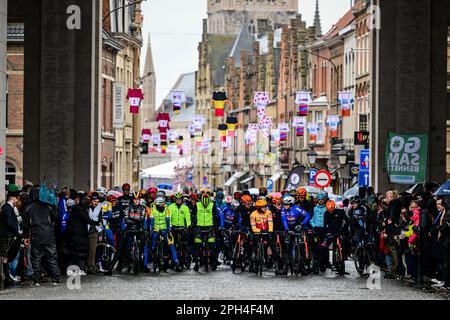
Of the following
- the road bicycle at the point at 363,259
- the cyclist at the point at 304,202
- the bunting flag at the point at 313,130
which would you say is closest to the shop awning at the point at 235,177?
the bunting flag at the point at 313,130

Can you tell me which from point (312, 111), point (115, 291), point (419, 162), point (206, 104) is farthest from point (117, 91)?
point (206, 104)

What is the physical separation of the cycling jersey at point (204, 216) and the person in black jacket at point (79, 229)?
3657 millimetres

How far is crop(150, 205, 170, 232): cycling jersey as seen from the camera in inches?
1325

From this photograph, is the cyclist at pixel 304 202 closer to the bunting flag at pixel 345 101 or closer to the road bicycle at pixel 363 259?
the road bicycle at pixel 363 259

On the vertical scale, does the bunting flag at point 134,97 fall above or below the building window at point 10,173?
above

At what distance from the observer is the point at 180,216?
3466 cm

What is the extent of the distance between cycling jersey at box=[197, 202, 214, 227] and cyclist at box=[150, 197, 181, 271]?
958 millimetres

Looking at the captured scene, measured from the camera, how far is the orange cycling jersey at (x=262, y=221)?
3362 centimetres

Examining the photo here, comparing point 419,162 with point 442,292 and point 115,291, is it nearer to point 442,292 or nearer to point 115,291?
point 442,292

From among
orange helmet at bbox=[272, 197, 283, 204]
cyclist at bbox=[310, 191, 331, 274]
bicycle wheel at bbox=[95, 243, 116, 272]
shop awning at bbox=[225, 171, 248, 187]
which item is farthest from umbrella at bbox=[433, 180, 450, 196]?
shop awning at bbox=[225, 171, 248, 187]

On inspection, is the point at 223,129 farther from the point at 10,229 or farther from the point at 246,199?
the point at 10,229

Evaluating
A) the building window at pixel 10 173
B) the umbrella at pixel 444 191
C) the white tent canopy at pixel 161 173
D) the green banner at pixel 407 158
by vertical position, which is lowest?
the white tent canopy at pixel 161 173

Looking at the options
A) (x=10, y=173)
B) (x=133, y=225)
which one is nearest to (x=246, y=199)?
(x=133, y=225)

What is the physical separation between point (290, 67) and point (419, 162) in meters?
73.4
